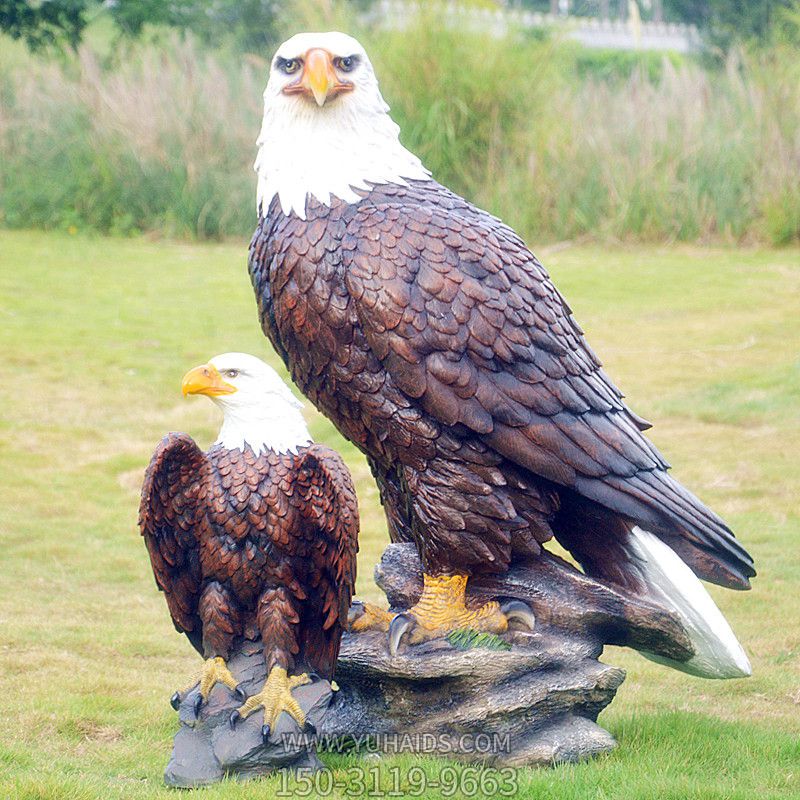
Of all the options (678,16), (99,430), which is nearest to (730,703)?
(99,430)

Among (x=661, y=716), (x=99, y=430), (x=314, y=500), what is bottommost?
(x=99, y=430)

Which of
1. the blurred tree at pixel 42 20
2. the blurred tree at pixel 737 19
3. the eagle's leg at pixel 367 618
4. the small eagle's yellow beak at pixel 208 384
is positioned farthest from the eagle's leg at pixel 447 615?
the blurred tree at pixel 737 19

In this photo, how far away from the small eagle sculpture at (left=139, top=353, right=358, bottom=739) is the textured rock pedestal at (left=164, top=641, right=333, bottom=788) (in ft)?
0.08

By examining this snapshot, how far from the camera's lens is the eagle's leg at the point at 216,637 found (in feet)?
11.3

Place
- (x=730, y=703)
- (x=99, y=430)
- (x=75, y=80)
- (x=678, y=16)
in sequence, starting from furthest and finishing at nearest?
(x=678, y=16) < (x=75, y=80) < (x=99, y=430) < (x=730, y=703)

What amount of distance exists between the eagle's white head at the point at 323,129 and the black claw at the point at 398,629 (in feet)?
3.81

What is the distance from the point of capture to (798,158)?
12164 millimetres

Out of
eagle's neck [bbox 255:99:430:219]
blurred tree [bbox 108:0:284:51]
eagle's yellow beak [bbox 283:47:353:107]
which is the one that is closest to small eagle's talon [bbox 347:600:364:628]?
eagle's neck [bbox 255:99:430:219]

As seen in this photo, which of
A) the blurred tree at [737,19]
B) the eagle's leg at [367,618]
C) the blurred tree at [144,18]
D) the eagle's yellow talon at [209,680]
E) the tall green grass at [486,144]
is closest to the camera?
the eagle's yellow talon at [209,680]

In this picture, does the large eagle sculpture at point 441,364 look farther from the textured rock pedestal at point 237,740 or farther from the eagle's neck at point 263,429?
the textured rock pedestal at point 237,740

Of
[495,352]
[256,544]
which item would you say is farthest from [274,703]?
[495,352]

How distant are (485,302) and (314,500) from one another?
0.69 m

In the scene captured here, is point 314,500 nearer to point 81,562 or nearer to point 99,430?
point 81,562

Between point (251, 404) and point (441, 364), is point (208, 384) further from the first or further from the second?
point (441, 364)
